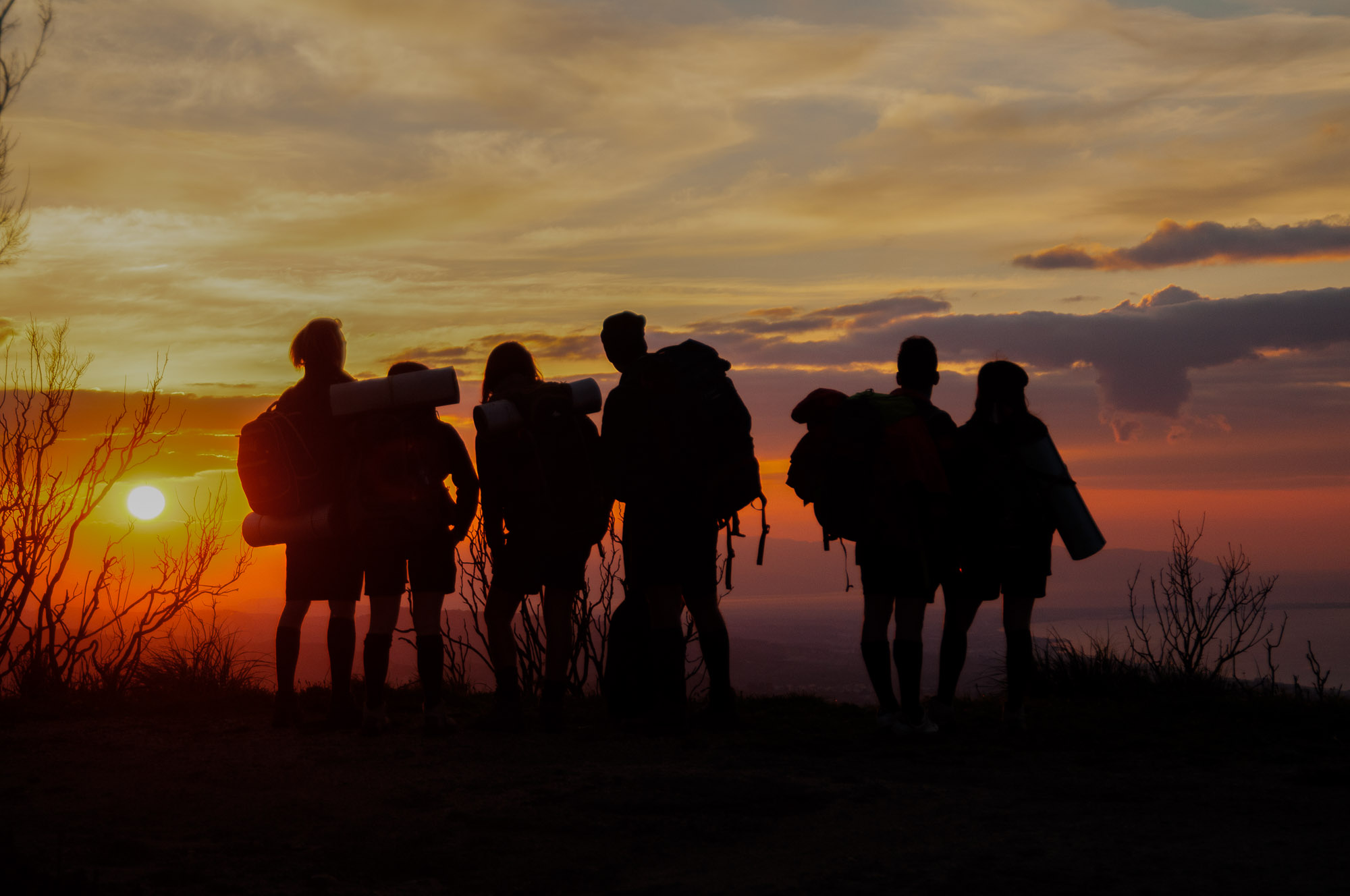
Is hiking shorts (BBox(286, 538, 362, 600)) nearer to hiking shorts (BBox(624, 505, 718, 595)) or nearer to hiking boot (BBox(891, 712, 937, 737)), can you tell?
hiking shorts (BBox(624, 505, 718, 595))

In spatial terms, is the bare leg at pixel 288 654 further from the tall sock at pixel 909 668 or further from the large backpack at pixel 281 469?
the tall sock at pixel 909 668

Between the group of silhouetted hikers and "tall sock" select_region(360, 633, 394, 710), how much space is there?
0.5 inches

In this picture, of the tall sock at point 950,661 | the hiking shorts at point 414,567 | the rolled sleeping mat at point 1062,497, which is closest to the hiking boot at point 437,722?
the hiking shorts at point 414,567

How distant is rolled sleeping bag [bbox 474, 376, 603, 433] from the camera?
199 inches

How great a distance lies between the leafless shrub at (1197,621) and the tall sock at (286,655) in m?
5.50

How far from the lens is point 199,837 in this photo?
3609 millimetres

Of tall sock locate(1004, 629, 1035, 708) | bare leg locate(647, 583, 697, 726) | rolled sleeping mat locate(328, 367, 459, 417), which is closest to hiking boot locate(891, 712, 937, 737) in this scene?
tall sock locate(1004, 629, 1035, 708)

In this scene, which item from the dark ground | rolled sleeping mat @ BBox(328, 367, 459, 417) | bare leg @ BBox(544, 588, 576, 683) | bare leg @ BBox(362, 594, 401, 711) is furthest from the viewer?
bare leg @ BBox(544, 588, 576, 683)

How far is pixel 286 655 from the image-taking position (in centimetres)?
526

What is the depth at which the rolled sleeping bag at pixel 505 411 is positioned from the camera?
5.06 meters

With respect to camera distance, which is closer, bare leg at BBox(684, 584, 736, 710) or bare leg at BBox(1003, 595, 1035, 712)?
bare leg at BBox(1003, 595, 1035, 712)

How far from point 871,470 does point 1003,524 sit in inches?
27.6

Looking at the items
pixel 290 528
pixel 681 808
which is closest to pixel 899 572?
pixel 681 808

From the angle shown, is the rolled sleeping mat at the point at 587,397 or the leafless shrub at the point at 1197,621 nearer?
the rolled sleeping mat at the point at 587,397
